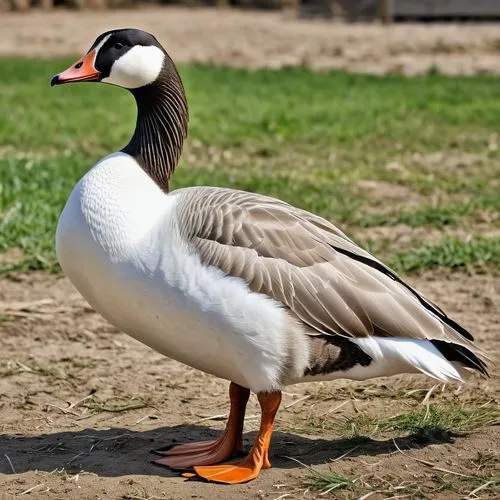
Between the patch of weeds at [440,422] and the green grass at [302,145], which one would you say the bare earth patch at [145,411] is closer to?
the patch of weeds at [440,422]

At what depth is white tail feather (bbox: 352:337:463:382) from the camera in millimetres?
4230

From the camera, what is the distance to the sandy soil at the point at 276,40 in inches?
646

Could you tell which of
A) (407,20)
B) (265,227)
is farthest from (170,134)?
(407,20)

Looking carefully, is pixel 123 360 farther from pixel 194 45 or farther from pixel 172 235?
pixel 194 45

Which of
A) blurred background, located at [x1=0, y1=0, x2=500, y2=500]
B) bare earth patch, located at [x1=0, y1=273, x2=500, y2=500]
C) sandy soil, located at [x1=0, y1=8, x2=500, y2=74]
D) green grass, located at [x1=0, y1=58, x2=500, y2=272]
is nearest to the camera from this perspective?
bare earth patch, located at [x1=0, y1=273, x2=500, y2=500]

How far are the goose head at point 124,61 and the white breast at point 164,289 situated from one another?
1.73 ft

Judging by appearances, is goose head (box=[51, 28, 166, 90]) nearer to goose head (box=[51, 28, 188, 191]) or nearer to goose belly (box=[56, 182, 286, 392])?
goose head (box=[51, 28, 188, 191])

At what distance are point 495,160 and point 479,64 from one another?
664 cm

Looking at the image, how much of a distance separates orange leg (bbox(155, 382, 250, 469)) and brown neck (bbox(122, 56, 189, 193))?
36.7 inches

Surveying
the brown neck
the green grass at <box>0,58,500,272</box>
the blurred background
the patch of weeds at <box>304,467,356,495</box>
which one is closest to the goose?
the brown neck

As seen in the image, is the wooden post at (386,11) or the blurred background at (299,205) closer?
the blurred background at (299,205)

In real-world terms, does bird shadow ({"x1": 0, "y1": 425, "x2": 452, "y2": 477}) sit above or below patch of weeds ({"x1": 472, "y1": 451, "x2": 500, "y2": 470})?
below

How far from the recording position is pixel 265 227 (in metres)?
4.33

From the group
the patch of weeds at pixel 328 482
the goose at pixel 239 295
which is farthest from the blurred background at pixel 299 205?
the goose at pixel 239 295
